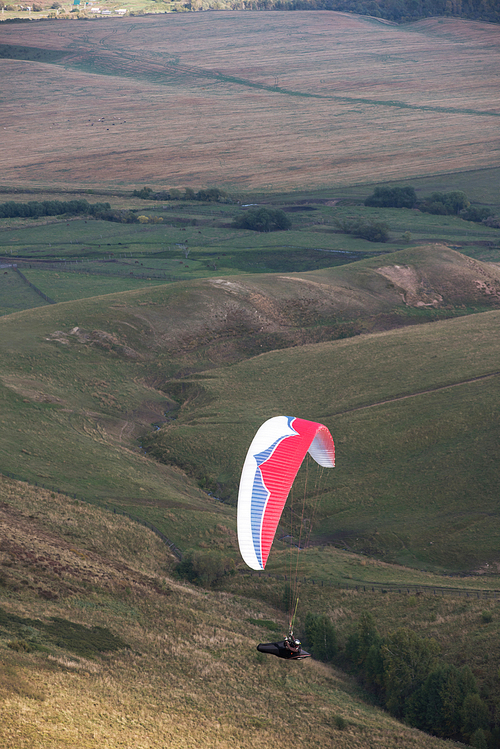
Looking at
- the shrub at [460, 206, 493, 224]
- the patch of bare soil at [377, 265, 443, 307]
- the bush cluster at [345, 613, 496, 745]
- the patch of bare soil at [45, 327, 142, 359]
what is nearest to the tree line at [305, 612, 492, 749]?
the bush cluster at [345, 613, 496, 745]

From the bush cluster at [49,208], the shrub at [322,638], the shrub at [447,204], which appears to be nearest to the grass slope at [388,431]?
the shrub at [322,638]

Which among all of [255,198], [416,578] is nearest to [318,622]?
[416,578]

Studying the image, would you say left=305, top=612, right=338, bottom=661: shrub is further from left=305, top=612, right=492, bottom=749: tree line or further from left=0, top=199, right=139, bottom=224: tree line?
left=0, top=199, right=139, bottom=224: tree line

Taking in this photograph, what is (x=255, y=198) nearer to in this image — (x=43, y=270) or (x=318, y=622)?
(x=43, y=270)

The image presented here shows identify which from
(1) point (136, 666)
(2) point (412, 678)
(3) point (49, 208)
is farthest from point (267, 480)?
(3) point (49, 208)

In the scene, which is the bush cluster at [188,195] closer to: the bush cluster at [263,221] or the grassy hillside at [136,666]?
the bush cluster at [263,221]
